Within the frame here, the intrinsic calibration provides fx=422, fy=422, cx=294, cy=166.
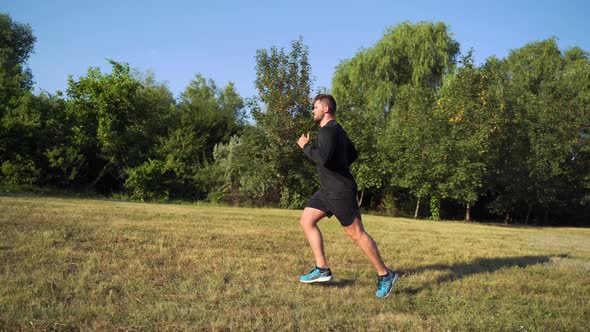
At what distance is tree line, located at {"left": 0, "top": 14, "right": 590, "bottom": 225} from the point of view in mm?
22266

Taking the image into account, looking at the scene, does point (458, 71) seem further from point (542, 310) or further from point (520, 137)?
point (542, 310)

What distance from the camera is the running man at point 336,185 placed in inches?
172

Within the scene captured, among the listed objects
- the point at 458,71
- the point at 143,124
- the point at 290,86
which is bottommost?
the point at 143,124

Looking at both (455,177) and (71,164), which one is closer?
(455,177)

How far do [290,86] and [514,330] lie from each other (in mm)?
20627

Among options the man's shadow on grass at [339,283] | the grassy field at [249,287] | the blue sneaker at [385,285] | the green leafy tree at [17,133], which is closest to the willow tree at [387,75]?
the green leafy tree at [17,133]

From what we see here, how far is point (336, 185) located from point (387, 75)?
2475 cm

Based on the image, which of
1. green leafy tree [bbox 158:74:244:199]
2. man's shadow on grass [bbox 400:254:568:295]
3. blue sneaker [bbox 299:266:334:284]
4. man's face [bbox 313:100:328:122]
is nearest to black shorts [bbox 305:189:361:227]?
blue sneaker [bbox 299:266:334:284]

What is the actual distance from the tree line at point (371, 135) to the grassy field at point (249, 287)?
1579 cm

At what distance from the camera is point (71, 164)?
23516 mm

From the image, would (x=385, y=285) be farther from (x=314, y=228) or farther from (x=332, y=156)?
Answer: (x=332, y=156)

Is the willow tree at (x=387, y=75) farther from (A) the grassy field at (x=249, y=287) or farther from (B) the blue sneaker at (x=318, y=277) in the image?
(B) the blue sneaker at (x=318, y=277)

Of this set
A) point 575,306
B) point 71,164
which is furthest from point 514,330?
point 71,164

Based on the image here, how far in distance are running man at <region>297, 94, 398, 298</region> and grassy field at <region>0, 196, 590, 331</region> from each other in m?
0.21
